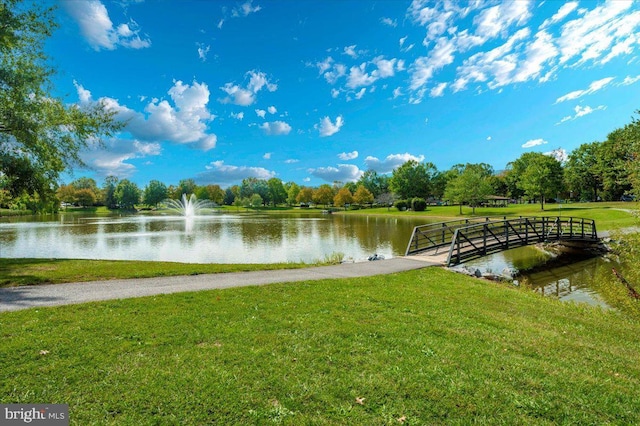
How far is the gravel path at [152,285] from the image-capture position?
7.96 metres

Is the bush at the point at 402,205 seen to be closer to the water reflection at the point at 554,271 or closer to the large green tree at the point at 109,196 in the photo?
the water reflection at the point at 554,271

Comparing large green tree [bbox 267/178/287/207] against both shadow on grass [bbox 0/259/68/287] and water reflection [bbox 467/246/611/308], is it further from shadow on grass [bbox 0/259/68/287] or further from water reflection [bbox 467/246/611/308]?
shadow on grass [bbox 0/259/68/287]

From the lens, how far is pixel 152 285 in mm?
9703

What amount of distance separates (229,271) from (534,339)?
31.6ft

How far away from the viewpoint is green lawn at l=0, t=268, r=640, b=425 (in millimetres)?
3826

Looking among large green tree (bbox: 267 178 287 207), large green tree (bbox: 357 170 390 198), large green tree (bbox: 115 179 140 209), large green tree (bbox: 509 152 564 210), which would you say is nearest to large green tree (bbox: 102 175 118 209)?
large green tree (bbox: 115 179 140 209)

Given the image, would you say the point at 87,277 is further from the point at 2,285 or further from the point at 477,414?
the point at 477,414

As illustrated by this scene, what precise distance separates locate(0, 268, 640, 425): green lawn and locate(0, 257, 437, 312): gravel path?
0.99 m

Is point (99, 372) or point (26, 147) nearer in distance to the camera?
point (99, 372)

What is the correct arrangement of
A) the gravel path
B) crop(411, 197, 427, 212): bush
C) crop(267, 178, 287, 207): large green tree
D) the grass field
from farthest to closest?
crop(267, 178, 287, 207): large green tree → crop(411, 197, 427, 212): bush → the grass field → the gravel path

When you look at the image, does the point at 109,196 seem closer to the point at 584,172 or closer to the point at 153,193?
the point at 153,193

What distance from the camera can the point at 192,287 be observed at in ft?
31.2

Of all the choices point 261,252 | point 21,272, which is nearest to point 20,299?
point 21,272

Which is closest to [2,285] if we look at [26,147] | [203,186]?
[26,147]
